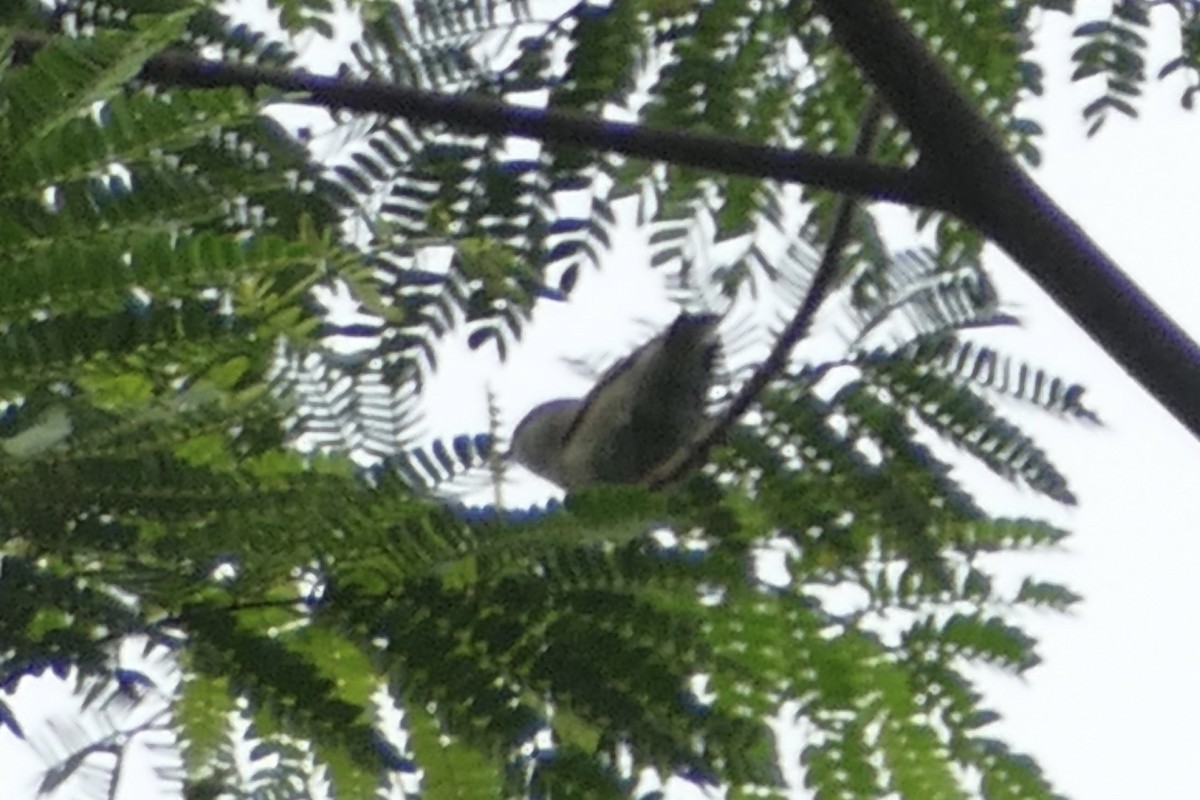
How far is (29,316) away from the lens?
0.74 m

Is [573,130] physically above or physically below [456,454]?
above

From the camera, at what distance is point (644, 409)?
1.36 metres

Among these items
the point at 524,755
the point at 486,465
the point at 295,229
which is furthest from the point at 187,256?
the point at 295,229

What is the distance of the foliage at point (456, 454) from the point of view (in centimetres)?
74

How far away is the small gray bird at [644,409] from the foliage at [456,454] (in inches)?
1.5

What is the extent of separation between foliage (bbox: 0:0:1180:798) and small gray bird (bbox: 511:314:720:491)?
1.5 inches

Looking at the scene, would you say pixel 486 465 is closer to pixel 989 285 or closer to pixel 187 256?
pixel 187 256

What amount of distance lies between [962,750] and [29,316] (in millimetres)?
584

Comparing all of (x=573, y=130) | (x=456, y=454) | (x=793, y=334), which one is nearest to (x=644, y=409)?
(x=793, y=334)

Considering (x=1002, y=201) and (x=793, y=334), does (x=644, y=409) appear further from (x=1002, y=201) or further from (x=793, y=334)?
(x=1002, y=201)

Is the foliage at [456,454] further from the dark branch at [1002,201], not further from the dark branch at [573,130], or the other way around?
the dark branch at [1002,201]

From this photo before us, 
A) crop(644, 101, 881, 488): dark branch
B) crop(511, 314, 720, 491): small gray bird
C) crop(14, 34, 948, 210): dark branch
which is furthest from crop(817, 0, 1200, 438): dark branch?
crop(511, 314, 720, 491): small gray bird

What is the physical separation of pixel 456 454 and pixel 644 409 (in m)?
0.54

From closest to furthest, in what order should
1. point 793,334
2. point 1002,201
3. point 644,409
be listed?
point 1002,201, point 793,334, point 644,409
